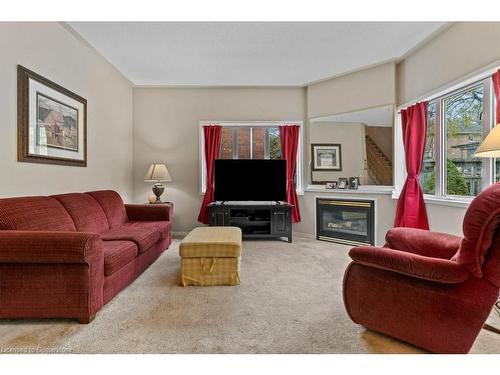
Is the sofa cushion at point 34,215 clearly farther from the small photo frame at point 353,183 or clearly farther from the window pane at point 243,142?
the small photo frame at point 353,183

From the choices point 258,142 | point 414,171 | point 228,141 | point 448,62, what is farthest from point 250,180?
point 448,62

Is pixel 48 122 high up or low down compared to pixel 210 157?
up

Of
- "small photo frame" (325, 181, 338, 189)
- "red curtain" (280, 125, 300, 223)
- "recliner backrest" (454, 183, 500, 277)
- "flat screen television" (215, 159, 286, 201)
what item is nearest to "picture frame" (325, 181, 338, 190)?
"small photo frame" (325, 181, 338, 189)

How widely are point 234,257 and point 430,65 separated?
326cm

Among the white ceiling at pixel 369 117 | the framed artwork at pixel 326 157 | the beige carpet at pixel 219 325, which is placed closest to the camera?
the beige carpet at pixel 219 325

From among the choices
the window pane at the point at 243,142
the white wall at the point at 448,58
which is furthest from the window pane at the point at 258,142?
the white wall at the point at 448,58

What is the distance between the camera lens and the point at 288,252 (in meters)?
3.70

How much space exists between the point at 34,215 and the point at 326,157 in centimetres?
404

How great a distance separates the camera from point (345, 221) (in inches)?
168

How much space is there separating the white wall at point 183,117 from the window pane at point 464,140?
2256mm

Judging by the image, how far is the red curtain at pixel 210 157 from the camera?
15.2ft

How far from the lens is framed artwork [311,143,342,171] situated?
4.53 m

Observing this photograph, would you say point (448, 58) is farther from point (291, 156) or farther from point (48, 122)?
point (48, 122)

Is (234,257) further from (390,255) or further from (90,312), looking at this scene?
(390,255)
